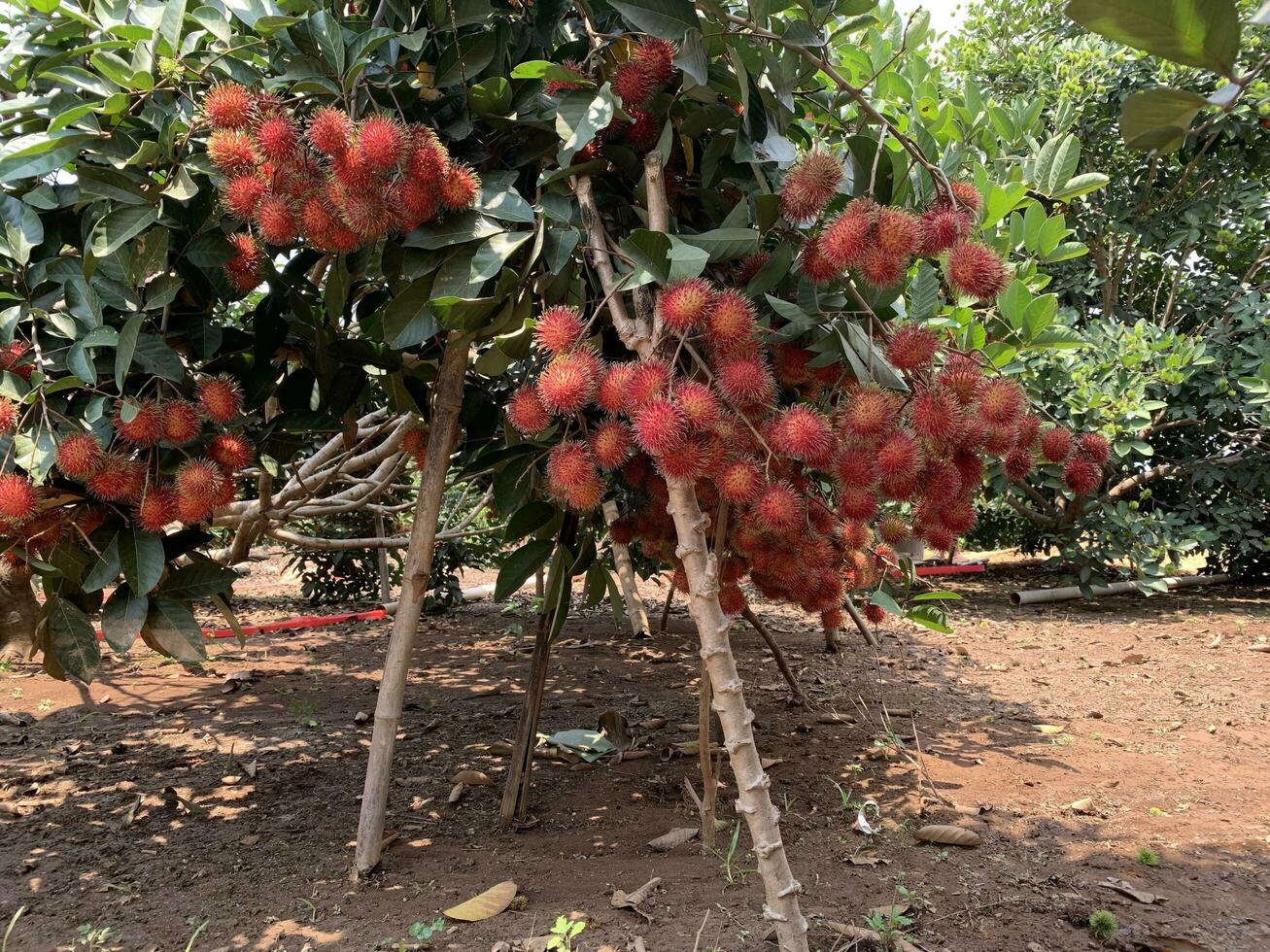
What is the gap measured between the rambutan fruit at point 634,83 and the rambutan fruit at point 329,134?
43 cm

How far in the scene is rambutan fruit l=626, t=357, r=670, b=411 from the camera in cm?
126

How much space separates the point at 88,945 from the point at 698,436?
153 cm

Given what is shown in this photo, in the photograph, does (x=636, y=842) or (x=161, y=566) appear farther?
(x=636, y=842)

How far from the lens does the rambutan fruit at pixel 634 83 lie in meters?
1.43

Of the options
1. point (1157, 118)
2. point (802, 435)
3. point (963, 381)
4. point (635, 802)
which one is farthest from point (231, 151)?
point (635, 802)

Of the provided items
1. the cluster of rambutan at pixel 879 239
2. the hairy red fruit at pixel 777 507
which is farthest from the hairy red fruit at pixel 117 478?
the cluster of rambutan at pixel 879 239

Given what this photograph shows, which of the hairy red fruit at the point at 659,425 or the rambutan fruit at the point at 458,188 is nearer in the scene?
the hairy red fruit at the point at 659,425

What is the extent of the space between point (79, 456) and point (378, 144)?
0.71 metres

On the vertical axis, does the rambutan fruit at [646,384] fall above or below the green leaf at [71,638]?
above

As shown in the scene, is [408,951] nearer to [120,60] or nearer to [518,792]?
[518,792]

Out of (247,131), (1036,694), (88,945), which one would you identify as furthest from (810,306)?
(1036,694)

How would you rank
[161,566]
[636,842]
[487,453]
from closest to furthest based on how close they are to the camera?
[161,566]
[487,453]
[636,842]

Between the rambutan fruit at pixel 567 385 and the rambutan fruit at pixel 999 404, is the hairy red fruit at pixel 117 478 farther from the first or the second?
the rambutan fruit at pixel 999 404

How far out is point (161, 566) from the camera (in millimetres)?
1657
